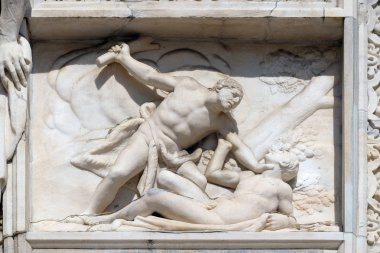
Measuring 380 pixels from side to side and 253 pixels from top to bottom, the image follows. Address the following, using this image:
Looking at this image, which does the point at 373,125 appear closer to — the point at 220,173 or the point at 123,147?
the point at 220,173

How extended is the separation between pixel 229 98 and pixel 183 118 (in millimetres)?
285

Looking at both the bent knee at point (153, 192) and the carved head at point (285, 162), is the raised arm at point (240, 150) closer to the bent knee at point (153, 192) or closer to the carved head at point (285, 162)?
the carved head at point (285, 162)

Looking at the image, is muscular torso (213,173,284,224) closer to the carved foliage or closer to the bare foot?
the carved foliage

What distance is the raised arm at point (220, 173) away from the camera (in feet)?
43.3

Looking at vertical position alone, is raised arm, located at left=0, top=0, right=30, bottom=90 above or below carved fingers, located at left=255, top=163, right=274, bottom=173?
above

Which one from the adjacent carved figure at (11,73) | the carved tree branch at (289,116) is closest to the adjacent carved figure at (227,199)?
the carved tree branch at (289,116)

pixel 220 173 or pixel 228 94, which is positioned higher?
pixel 228 94

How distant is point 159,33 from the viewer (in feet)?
44.2

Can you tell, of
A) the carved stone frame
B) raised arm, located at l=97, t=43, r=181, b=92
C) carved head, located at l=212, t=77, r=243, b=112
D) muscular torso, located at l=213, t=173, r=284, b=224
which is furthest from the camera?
raised arm, located at l=97, t=43, r=181, b=92

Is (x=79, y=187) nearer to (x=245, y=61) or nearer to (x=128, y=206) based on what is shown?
(x=128, y=206)

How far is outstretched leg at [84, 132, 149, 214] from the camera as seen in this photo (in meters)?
13.1

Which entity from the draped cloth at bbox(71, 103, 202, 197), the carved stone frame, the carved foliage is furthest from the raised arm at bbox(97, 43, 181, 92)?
the carved foliage

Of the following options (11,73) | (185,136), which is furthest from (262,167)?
(11,73)

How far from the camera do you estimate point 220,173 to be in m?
13.2
